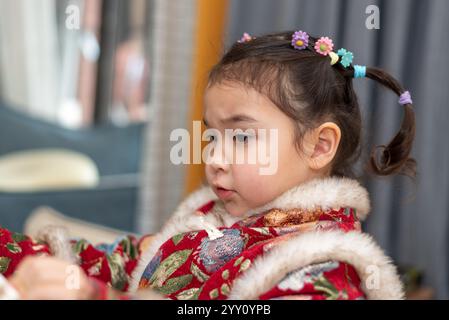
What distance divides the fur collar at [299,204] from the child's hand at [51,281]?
33 cm

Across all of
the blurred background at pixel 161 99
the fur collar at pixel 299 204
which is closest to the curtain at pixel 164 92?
the blurred background at pixel 161 99

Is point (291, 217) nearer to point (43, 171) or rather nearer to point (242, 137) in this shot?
point (242, 137)

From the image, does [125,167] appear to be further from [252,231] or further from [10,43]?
[252,231]

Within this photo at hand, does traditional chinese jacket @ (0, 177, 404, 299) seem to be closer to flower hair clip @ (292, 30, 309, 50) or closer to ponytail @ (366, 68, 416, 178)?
ponytail @ (366, 68, 416, 178)

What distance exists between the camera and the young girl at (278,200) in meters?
0.88

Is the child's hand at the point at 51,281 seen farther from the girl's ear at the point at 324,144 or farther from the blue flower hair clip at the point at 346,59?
the blue flower hair clip at the point at 346,59

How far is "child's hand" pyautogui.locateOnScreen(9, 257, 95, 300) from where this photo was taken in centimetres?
77

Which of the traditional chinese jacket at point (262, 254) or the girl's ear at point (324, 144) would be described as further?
the girl's ear at point (324, 144)

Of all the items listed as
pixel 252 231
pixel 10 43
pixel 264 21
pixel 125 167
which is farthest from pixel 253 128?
pixel 10 43

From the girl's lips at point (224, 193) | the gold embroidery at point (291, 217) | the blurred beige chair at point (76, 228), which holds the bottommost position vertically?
the blurred beige chair at point (76, 228)

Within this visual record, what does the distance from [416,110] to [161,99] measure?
1083 millimetres

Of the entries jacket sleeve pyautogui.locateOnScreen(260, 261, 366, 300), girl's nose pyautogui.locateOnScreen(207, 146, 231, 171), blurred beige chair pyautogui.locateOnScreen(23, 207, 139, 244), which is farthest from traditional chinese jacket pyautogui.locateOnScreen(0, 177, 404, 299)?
blurred beige chair pyautogui.locateOnScreen(23, 207, 139, 244)

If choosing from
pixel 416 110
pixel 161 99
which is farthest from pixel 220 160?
pixel 161 99
